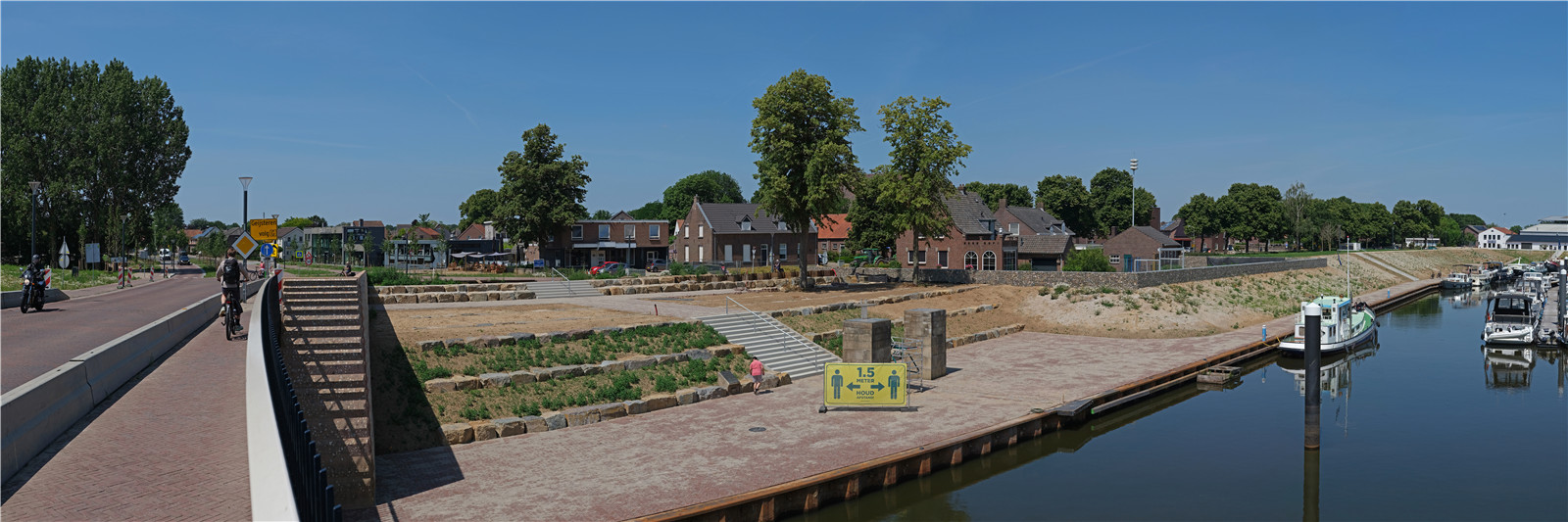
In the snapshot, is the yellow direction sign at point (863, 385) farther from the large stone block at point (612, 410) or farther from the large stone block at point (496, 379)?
the large stone block at point (496, 379)

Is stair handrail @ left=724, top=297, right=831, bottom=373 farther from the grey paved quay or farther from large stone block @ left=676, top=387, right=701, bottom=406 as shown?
large stone block @ left=676, top=387, right=701, bottom=406

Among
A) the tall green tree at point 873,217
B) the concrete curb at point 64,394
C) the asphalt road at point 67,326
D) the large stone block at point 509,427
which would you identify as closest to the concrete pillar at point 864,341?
the large stone block at point 509,427

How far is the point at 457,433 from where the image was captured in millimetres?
22188

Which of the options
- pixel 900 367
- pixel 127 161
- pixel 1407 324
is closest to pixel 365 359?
pixel 900 367

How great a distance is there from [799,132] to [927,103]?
9.79 metres

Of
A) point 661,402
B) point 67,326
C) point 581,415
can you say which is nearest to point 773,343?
point 661,402

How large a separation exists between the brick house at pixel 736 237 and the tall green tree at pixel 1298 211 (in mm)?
94735

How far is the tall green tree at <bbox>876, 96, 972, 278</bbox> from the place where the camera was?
2125 inches

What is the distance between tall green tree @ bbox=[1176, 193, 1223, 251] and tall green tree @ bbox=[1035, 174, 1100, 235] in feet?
58.1

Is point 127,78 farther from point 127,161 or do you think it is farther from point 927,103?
point 927,103

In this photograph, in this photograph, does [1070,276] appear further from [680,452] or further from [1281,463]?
[680,452]

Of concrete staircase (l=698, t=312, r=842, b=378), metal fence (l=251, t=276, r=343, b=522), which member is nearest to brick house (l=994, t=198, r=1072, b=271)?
concrete staircase (l=698, t=312, r=842, b=378)

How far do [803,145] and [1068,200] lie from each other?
233 ft

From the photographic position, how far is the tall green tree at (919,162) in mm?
53969
